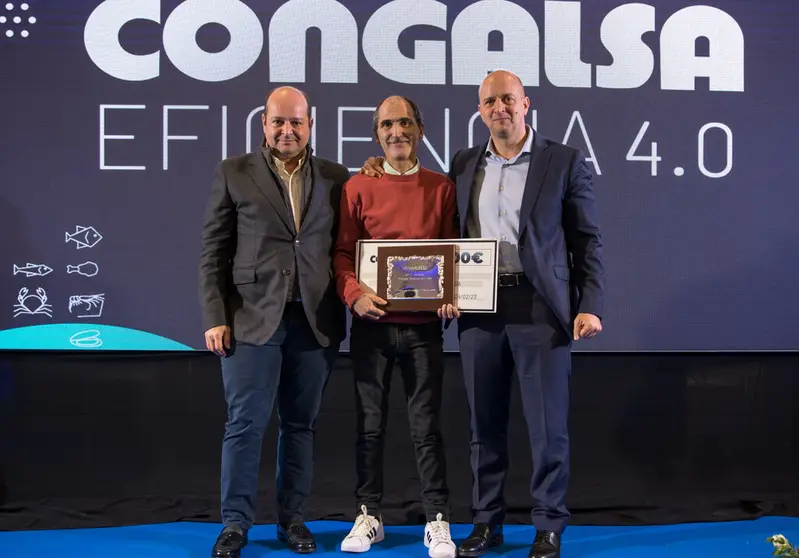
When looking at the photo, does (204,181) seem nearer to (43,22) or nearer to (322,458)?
(43,22)

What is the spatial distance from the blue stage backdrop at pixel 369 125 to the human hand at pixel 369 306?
3.82 feet

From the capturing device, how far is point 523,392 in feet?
10.1

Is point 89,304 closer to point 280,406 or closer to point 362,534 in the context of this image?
point 280,406

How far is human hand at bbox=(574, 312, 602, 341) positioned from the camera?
3.01 m

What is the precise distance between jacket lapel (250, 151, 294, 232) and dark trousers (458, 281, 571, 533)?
751 millimetres

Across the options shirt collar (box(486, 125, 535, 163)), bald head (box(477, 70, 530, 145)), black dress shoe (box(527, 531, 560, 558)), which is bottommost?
black dress shoe (box(527, 531, 560, 558))

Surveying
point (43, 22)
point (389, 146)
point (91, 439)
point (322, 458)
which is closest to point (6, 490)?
point (91, 439)

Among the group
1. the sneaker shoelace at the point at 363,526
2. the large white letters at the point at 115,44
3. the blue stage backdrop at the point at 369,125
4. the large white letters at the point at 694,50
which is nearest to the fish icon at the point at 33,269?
the blue stage backdrop at the point at 369,125

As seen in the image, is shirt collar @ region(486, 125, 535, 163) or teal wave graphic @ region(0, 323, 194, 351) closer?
shirt collar @ region(486, 125, 535, 163)

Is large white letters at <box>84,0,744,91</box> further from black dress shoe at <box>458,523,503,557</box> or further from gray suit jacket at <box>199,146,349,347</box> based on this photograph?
black dress shoe at <box>458,523,503,557</box>

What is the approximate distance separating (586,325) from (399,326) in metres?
0.68

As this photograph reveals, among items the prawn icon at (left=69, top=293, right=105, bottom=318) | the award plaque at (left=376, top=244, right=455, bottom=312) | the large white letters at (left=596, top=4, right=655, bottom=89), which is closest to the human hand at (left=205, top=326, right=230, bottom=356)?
the award plaque at (left=376, top=244, right=455, bottom=312)

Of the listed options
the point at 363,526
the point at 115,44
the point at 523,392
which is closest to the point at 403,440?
the point at 363,526

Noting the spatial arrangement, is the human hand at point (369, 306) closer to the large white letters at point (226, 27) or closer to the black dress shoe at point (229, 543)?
the black dress shoe at point (229, 543)
